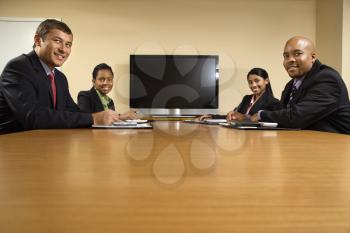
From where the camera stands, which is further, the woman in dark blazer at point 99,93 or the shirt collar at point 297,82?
the woman in dark blazer at point 99,93

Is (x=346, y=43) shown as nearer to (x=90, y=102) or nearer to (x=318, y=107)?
(x=318, y=107)

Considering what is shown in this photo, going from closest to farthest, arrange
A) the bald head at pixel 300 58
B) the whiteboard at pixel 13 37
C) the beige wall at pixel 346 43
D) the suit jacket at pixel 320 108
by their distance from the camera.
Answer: the suit jacket at pixel 320 108, the bald head at pixel 300 58, the beige wall at pixel 346 43, the whiteboard at pixel 13 37

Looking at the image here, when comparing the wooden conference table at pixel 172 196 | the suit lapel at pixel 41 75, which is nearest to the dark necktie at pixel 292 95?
→ the suit lapel at pixel 41 75

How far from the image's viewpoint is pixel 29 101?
153 cm

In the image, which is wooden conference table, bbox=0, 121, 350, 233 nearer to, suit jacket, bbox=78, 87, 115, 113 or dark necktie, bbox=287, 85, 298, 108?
dark necktie, bbox=287, 85, 298, 108

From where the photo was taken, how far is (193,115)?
14.1 ft

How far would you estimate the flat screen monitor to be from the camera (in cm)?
427

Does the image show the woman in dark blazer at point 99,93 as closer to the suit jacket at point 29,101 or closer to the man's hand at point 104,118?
the suit jacket at point 29,101

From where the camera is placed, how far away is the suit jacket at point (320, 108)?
1.62 m

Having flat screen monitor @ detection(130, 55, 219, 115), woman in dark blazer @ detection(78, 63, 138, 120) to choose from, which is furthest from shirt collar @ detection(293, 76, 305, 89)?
flat screen monitor @ detection(130, 55, 219, 115)

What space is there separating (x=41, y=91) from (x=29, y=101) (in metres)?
0.12

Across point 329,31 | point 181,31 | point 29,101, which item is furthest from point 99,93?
point 329,31

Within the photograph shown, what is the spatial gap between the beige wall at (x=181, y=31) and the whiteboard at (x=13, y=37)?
107 mm

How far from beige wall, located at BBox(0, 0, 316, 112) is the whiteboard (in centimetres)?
11
